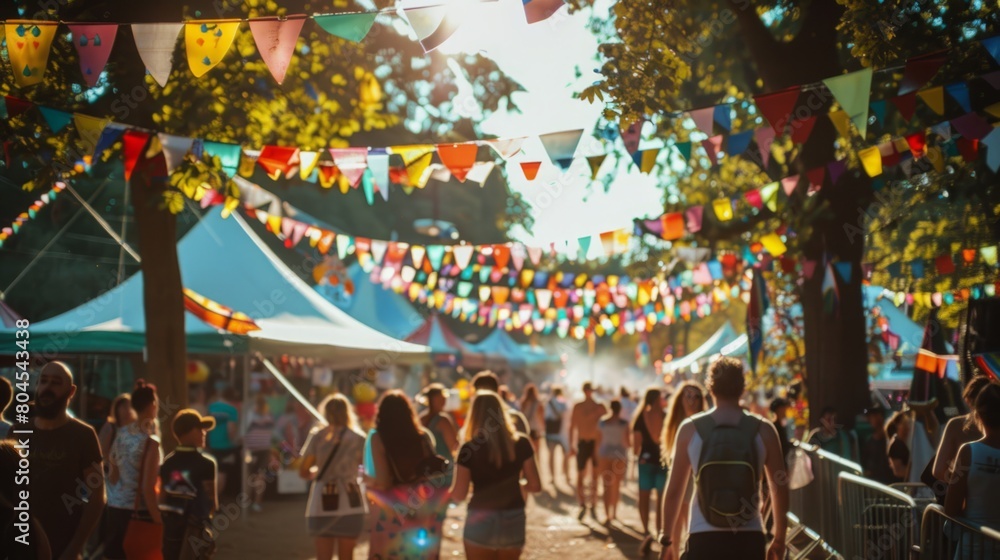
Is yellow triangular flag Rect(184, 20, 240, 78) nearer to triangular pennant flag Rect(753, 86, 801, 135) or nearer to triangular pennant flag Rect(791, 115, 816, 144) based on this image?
triangular pennant flag Rect(753, 86, 801, 135)

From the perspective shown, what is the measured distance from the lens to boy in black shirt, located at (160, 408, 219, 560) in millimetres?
7340

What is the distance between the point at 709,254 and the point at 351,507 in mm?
10412

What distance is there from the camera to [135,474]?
751 centimetres

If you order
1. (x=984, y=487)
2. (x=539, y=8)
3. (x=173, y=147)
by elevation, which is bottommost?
(x=984, y=487)

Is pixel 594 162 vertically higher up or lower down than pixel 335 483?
higher up

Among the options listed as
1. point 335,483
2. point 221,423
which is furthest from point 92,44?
point 221,423

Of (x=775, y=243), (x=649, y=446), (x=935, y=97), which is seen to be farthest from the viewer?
(x=775, y=243)

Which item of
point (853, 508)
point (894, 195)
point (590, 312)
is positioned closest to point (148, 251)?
point (853, 508)

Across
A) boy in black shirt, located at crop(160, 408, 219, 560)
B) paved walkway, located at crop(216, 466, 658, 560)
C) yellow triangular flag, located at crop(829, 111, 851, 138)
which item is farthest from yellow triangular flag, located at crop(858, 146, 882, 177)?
boy in black shirt, located at crop(160, 408, 219, 560)

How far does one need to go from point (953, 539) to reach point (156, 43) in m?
6.15

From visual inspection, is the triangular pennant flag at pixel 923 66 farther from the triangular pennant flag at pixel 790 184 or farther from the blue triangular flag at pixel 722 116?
the triangular pennant flag at pixel 790 184

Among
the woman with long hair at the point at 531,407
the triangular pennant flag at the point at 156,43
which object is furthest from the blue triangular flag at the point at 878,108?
the woman with long hair at the point at 531,407

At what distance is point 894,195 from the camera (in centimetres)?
1598

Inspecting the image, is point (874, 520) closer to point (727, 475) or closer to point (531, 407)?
point (727, 475)
